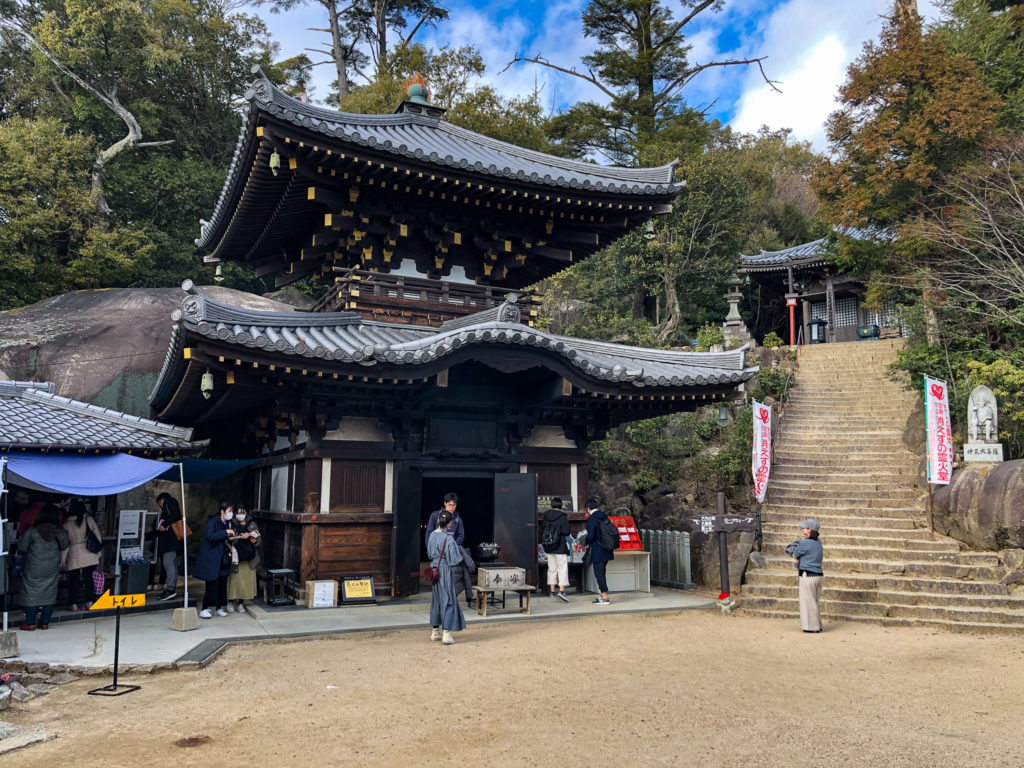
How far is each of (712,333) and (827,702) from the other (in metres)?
19.8

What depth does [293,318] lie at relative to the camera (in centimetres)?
1087

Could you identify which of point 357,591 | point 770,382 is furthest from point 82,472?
point 770,382

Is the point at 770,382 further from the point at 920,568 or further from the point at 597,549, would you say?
the point at 597,549

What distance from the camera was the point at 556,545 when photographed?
11.9 meters

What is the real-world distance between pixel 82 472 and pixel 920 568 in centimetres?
1301

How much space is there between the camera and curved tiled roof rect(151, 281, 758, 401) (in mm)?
9234

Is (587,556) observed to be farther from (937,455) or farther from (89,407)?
(89,407)

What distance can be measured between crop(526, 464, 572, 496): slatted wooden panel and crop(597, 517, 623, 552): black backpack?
48.1 inches

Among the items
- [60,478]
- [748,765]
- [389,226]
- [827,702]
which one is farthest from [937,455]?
[60,478]

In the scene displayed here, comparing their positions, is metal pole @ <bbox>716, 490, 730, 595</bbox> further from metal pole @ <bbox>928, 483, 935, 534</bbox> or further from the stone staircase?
metal pole @ <bbox>928, 483, 935, 534</bbox>

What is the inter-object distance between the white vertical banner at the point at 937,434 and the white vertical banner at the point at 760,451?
8.85 ft

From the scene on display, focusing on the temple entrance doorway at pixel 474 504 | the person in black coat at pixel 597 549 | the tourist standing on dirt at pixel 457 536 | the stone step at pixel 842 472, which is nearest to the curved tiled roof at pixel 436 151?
the tourist standing on dirt at pixel 457 536

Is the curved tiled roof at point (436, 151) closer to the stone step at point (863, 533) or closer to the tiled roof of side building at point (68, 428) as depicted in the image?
the tiled roof of side building at point (68, 428)

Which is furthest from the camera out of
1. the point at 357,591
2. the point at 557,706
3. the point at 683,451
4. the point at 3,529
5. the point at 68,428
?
the point at 683,451
